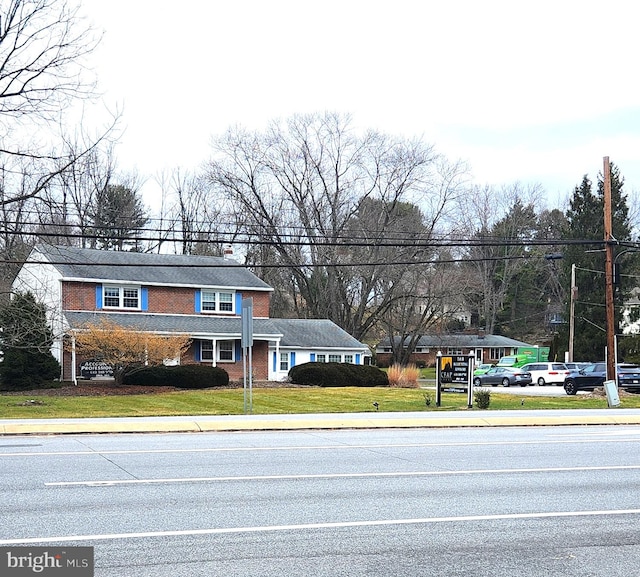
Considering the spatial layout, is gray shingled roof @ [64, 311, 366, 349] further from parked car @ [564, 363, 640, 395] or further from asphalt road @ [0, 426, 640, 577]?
asphalt road @ [0, 426, 640, 577]

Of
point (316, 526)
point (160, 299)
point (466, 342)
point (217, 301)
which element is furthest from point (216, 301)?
point (466, 342)

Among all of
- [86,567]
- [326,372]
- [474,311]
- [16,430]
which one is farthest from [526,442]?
[474,311]

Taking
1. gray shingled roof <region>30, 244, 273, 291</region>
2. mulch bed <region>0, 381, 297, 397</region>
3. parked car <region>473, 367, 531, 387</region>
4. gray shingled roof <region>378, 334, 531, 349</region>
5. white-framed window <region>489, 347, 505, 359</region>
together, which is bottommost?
parked car <region>473, 367, 531, 387</region>

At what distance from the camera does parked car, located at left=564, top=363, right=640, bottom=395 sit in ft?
134

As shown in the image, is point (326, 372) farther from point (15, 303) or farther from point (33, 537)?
point (33, 537)

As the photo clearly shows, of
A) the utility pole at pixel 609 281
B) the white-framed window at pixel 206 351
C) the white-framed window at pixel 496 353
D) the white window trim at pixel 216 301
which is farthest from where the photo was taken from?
the white-framed window at pixel 496 353

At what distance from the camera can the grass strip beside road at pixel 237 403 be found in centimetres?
2737

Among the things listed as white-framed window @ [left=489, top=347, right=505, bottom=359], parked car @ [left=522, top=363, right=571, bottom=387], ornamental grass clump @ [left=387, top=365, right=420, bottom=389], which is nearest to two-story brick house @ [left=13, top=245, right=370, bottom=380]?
ornamental grass clump @ [left=387, top=365, right=420, bottom=389]

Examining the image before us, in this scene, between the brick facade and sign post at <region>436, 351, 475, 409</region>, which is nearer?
sign post at <region>436, 351, 475, 409</region>

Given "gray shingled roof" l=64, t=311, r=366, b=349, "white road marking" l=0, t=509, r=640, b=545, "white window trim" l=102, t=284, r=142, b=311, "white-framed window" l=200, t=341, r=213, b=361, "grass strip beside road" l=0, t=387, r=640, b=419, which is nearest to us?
"white road marking" l=0, t=509, r=640, b=545

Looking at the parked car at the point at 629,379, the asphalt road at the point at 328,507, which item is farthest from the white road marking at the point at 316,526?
the parked car at the point at 629,379

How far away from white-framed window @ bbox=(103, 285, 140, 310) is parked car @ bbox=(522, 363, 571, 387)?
24.3 m

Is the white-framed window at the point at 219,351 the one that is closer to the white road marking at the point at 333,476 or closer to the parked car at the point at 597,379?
the parked car at the point at 597,379

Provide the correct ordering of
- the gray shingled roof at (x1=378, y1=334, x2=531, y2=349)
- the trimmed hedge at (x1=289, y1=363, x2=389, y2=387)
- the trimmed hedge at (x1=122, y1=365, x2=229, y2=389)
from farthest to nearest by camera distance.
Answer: the gray shingled roof at (x1=378, y1=334, x2=531, y2=349)
the trimmed hedge at (x1=289, y1=363, x2=389, y2=387)
the trimmed hedge at (x1=122, y1=365, x2=229, y2=389)
